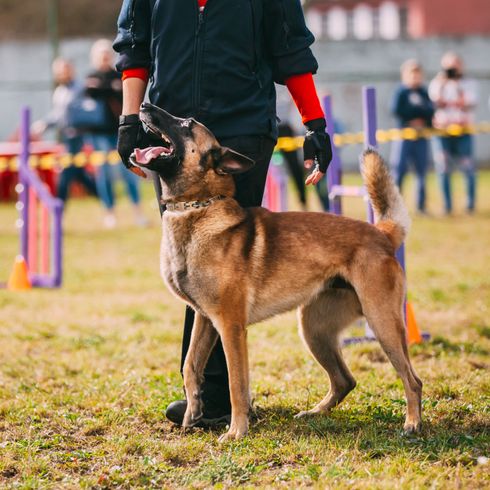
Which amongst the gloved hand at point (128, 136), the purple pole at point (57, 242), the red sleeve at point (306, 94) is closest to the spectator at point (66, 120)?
the purple pole at point (57, 242)

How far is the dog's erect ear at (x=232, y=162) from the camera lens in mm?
3943

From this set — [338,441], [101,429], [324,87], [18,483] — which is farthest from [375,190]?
[324,87]

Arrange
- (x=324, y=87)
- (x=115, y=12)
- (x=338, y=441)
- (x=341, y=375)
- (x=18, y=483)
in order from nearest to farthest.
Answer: (x=18, y=483), (x=338, y=441), (x=341, y=375), (x=324, y=87), (x=115, y=12)

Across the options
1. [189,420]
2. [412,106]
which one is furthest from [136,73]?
[412,106]

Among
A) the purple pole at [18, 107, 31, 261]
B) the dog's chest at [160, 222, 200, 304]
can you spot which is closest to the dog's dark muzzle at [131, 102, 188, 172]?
the dog's chest at [160, 222, 200, 304]

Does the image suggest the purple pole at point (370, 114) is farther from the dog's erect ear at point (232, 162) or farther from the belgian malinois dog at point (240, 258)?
the dog's erect ear at point (232, 162)

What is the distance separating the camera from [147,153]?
3979 millimetres

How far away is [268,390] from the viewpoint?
4.88m

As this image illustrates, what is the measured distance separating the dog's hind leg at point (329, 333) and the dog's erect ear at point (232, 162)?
0.76 meters

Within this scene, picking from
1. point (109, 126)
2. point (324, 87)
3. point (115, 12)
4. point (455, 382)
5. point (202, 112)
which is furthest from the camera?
point (115, 12)

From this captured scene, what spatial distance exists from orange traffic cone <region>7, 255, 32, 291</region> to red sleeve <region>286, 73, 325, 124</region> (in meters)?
4.52

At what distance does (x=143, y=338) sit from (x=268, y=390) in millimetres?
1569

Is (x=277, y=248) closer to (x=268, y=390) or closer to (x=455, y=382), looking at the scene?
(x=268, y=390)

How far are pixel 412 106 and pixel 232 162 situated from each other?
954cm
